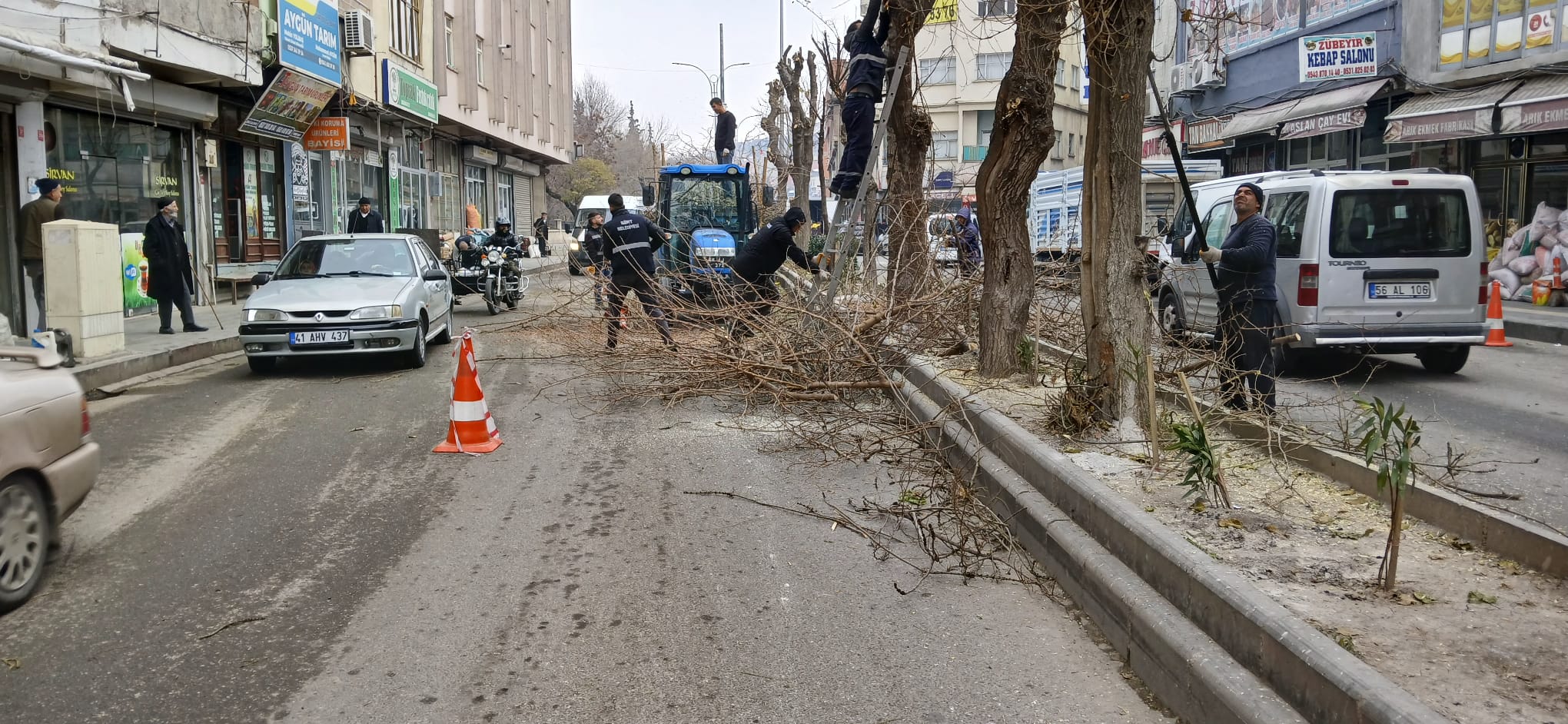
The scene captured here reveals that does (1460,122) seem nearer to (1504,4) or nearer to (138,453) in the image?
(1504,4)

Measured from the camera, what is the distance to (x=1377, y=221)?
10375 mm

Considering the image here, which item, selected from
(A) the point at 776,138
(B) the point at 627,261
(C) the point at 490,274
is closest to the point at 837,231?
(B) the point at 627,261

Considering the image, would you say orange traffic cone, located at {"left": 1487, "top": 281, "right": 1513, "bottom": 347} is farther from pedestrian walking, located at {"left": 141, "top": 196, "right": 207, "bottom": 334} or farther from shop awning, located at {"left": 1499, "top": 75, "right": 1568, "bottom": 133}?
pedestrian walking, located at {"left": 141, "top": 196, "right": 207, "bottom": 334}

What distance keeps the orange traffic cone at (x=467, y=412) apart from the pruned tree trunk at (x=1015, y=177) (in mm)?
4020

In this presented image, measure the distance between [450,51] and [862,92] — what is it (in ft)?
82.8

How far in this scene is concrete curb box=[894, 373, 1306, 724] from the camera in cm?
343

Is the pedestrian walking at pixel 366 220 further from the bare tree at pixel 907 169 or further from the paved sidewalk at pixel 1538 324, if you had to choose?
the paved sidewalk at pixel 1538 324

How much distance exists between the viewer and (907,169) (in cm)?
1275

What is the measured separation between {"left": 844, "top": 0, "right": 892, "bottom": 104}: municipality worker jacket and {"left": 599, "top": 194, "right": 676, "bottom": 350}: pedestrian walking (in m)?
2.78

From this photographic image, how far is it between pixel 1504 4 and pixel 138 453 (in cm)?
2095

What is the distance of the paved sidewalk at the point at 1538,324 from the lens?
14672 millimetres

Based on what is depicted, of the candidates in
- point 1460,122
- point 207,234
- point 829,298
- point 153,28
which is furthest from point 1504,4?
point 207,234

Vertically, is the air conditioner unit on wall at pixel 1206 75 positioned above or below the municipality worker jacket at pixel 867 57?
above

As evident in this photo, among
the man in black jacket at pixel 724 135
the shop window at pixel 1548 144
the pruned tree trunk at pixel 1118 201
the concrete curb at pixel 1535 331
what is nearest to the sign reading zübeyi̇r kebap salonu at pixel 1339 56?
the shop window at pixel 1548 144
